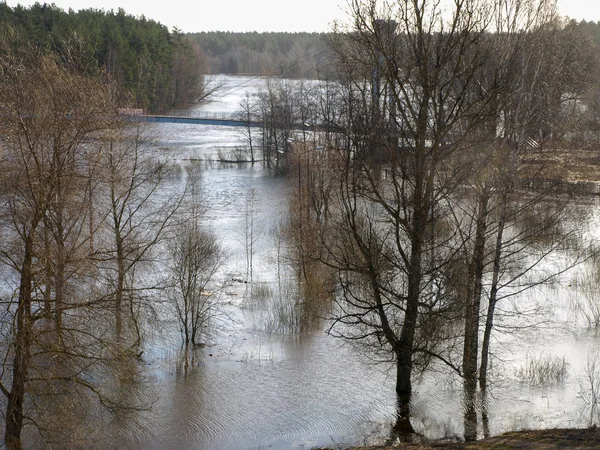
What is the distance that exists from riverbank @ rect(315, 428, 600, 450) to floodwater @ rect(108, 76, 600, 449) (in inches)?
59.3

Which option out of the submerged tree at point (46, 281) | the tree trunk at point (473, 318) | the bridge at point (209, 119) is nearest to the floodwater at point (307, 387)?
the tree trunk at point (473, 318)

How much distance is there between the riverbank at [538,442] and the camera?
6949mm

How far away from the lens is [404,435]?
30.7 ft

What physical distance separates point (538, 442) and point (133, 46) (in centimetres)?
4116

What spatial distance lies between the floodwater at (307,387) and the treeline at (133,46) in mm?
19909

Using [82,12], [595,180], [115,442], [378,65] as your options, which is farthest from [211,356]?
[82,12]

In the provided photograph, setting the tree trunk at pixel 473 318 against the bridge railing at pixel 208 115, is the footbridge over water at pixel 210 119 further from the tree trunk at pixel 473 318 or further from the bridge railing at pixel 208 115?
the tree trunk at pixel 473 318

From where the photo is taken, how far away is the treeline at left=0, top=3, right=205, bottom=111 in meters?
36.6

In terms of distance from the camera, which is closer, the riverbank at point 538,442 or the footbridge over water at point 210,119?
the riverbank at point 538,442

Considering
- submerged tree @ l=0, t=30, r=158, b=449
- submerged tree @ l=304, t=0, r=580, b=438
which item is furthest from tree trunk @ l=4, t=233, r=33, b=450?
submerged tree @ l=304, t=0, r=580, b=438

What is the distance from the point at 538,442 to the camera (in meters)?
7.20

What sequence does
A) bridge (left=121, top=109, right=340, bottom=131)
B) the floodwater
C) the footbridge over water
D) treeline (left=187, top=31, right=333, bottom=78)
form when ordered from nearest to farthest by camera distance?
the floodwater → bridge (left=121, top=109, right=340, bottom=131) → the footbridge over water → treeline (left=187, top=31, right=333, bottom=78)

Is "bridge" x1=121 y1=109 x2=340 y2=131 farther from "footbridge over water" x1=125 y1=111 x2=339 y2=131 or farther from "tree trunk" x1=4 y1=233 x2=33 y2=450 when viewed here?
"tree trunk" x1=4 y1=233 x2=33 y2=450

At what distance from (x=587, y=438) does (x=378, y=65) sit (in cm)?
→ 457
